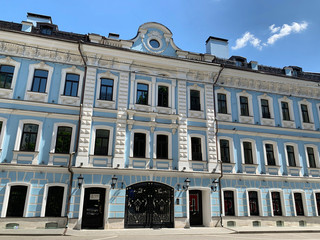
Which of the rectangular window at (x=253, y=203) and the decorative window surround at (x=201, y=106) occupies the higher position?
the decorative window surround at (x=201, y=106)

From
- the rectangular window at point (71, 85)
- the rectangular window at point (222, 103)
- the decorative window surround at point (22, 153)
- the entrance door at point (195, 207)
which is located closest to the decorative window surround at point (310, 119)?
the rectangular window at point (222, 103)

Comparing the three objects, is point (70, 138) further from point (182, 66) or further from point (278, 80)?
point (278, 80)

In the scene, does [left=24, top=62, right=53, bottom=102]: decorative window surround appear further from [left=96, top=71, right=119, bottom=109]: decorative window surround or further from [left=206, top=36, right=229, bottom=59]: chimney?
[left=206, top=36, right=229, bottom=59]: chimney

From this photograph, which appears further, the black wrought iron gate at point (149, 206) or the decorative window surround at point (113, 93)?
the decorative window surround at point (113, 93)

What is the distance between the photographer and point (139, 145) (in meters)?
15.6

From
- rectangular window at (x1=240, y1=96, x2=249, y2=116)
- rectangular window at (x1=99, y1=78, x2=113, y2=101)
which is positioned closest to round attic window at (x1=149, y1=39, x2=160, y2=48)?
rectangular window at (x1=99, y1=78, x2=113, y2=101)

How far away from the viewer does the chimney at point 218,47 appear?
22069 mm

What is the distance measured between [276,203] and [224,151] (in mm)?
5297

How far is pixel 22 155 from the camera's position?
13609 mm

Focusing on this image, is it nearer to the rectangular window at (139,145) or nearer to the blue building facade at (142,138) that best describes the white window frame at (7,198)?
the blue building facade at (142,138)

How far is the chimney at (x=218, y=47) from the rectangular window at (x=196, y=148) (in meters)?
9.41

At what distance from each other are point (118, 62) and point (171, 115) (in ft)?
Result: 17.4

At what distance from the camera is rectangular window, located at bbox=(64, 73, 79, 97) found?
15531mm

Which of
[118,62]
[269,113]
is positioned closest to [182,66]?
[118,62]
